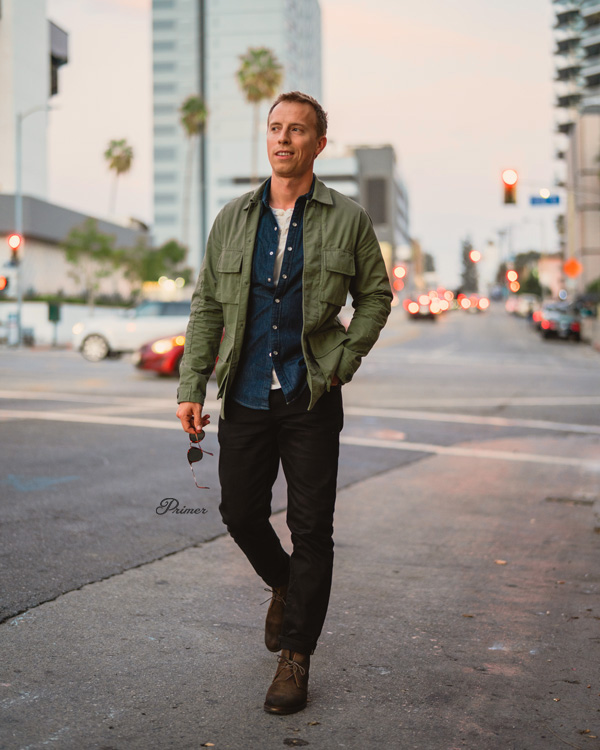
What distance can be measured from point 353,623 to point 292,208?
2006 mm

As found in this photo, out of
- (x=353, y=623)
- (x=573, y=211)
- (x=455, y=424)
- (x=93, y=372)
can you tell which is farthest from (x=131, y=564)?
(x=573, y=211)

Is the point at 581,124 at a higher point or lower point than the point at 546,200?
higher

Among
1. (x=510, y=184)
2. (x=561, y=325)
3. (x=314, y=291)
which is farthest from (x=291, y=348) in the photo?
(x=561, y=325)

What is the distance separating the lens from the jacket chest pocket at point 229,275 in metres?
3.68

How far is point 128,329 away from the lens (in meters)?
25.1

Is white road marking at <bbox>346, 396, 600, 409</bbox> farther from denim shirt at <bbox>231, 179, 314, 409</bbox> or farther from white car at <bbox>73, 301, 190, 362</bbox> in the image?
denim shirt at <bbox>231, 179, 314, 409</bbox>

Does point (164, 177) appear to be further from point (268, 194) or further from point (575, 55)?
point (268, 194)

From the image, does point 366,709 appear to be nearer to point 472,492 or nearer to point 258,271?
point 258,271

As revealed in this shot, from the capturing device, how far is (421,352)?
33500 millimetres

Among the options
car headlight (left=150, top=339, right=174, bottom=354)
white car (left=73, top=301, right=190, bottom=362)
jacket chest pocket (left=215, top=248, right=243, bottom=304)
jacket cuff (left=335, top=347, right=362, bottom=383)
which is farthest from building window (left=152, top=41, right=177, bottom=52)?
jacket cuff (left=335, top=347, right=362, bottom=383)

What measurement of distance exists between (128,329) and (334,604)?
2093 centimetres

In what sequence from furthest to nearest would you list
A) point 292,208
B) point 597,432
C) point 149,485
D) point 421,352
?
point 421,352
point 597,432
point 149,485
point 292,208

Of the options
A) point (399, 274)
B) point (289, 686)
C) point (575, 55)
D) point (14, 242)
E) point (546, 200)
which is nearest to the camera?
point (289, 686)

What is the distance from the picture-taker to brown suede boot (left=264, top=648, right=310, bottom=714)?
341cm
